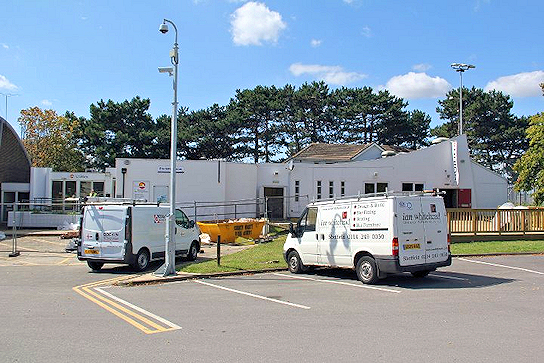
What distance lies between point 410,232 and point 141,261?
8643mm

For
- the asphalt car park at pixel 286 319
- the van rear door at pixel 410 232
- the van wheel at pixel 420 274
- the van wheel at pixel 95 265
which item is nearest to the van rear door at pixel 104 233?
the van wheel at pixel 95 265

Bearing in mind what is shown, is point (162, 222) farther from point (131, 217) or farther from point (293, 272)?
point (293, 272)

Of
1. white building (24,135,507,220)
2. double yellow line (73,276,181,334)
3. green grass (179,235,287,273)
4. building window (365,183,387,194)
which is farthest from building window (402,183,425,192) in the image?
double yellow line (73,276,181,334)

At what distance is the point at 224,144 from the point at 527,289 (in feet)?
154

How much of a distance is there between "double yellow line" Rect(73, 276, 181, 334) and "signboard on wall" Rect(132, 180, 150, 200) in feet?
53.9

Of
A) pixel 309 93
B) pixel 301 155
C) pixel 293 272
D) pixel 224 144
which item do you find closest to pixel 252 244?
pixel 293 272

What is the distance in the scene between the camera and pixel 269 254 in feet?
60.6

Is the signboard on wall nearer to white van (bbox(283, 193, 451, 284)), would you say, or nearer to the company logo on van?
the company logo on van

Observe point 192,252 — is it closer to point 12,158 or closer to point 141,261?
point 141,261

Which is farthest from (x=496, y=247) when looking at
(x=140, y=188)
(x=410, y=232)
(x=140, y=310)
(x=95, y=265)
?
(x=140, y=188)

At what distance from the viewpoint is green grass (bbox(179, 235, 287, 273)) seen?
15289 mm

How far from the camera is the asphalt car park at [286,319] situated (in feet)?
21.3

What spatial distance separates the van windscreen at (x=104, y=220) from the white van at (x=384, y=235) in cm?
625

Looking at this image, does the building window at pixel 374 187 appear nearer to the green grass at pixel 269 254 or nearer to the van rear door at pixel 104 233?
the green grass at pixel 269 254
